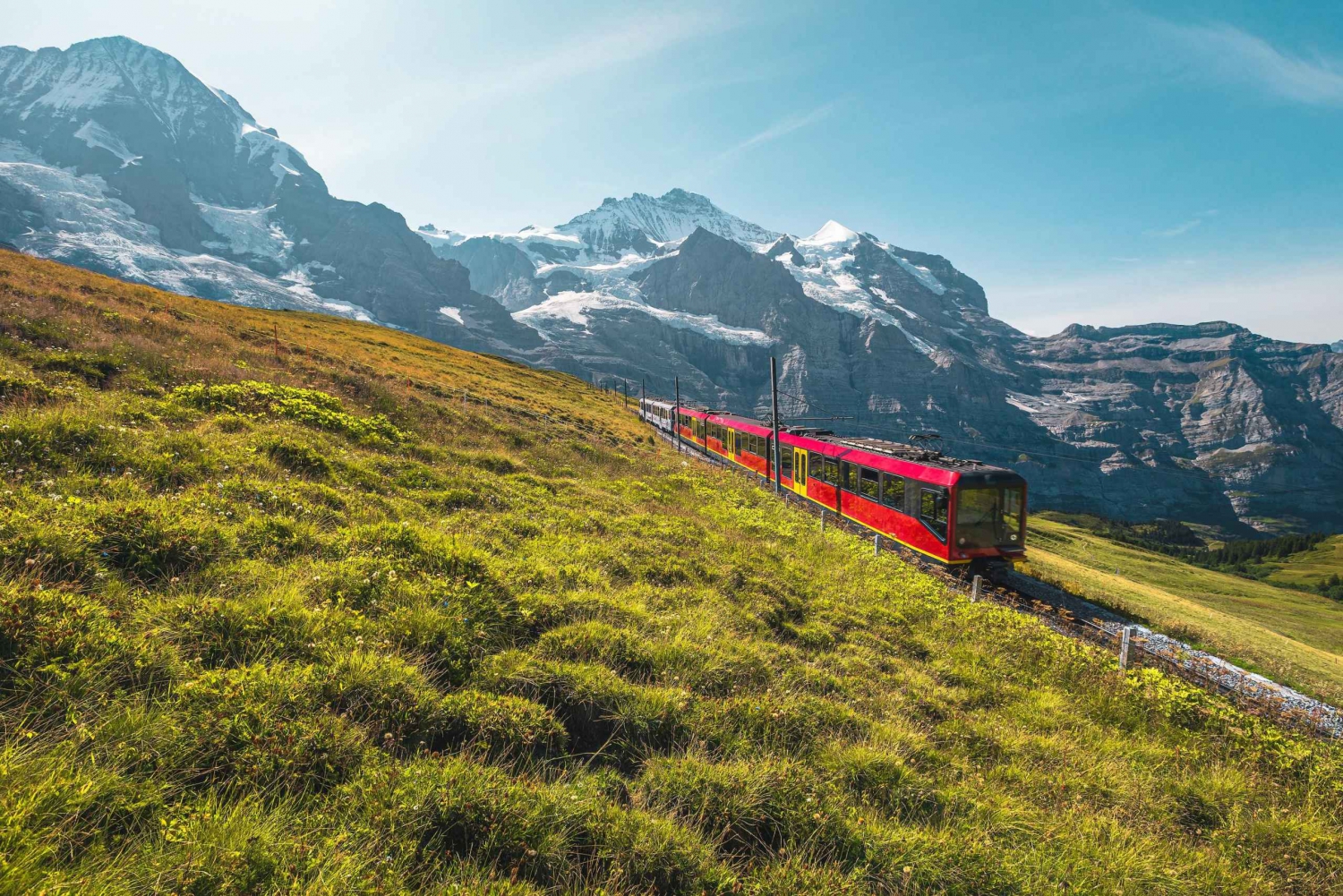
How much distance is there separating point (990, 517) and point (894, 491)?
326 centimetres

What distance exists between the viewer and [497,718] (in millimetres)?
4406

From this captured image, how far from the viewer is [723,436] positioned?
42.0m

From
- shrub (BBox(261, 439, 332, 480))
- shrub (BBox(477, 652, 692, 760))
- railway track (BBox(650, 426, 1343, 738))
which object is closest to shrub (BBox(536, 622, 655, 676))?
shrub (BBox(477, 652, 692, 760))

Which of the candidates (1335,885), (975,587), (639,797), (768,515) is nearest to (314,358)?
(768,515)

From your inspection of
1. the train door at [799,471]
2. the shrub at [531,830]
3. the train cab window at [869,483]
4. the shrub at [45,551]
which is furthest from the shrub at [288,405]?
the train door at [799,471]

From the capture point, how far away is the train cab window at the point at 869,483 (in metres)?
20.2

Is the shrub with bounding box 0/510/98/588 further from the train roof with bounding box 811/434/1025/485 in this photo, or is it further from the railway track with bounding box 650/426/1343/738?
the train roof with bounding box 811/434/1025/485

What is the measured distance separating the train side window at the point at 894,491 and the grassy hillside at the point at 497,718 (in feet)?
27.1

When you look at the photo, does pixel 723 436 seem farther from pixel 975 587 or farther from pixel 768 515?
pixel 975 587

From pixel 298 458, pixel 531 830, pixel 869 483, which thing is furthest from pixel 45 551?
pixel 869 483

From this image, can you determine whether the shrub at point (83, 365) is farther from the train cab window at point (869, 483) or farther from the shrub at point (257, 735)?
the train cab window at point (869, 483)

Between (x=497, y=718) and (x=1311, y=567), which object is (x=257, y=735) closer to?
(x=497, y=718)

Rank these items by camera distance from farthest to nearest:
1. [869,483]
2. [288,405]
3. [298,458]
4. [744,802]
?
[869,483] < [288,405] < [298,458] < [744,802]

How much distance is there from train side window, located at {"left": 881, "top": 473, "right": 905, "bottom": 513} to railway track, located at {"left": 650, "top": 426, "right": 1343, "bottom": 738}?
1.43 m
